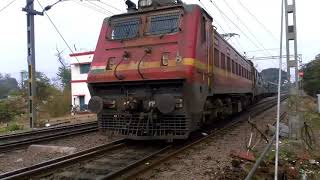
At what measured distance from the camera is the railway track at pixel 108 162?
24.7 ft

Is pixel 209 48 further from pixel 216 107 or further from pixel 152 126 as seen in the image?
pixel 152 126

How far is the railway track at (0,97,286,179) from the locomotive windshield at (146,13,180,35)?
9.62 ft

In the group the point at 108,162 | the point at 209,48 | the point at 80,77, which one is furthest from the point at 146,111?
the point at 80,77

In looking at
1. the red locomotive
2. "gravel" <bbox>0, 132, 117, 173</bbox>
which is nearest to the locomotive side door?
the red locomotive

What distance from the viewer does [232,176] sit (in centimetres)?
742

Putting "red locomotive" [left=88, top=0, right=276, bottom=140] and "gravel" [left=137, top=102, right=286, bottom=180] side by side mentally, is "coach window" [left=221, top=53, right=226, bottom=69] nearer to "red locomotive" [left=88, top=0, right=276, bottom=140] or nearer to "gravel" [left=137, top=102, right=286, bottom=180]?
"red locomotive" [left=88, top=0, right=276, bottom=140]

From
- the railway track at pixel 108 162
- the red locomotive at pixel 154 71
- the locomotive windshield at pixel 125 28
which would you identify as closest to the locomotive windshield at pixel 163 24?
the red locomotive at pixel 154 71

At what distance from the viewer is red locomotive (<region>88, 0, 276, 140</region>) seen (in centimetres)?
1017

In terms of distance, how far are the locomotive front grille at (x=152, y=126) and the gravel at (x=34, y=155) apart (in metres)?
1.34

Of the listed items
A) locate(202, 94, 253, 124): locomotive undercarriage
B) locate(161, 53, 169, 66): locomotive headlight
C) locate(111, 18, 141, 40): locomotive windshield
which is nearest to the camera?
locate(161, 53, 169, 66): locomotive headlight

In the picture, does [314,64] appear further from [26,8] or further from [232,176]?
[232,176]

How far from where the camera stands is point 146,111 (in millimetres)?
10367

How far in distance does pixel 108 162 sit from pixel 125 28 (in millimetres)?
4142

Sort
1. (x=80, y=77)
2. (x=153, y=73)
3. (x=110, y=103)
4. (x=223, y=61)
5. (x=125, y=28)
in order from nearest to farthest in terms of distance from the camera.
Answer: (x=153, y=73) < (x=110, y=103) < (x=125, y=28) < (x=223, y=61) < (x=80, y=77)
